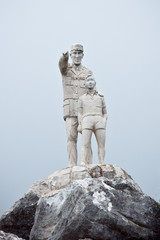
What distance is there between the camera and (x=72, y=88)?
13.8m

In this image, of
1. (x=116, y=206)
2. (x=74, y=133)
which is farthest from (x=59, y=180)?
(x=116, y=206)

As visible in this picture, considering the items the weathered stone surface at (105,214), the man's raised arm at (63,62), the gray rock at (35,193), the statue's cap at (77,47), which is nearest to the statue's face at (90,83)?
the man's raised arm at (63,62)

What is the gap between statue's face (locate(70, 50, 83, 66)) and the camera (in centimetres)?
1381

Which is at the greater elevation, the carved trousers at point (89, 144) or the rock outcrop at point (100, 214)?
the carved trousers at point (89, 144)


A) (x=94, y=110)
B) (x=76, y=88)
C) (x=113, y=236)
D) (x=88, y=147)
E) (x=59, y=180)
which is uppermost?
(x=76, y=88)

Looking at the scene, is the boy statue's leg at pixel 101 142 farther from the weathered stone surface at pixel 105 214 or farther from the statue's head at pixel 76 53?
the weathered stone surface at pixel 105 214

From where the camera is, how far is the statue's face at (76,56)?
13812 mm

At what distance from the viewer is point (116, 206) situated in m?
8.45

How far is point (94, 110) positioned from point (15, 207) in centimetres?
356

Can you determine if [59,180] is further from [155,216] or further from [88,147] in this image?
[155,216]

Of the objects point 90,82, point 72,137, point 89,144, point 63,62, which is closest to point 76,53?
point 63,62

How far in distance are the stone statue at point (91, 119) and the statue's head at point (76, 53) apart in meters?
1.32

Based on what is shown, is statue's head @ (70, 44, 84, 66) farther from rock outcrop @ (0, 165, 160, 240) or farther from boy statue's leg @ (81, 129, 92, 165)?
rock outcrop @ (0, 165, 160, 240)

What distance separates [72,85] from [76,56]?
929 mm
